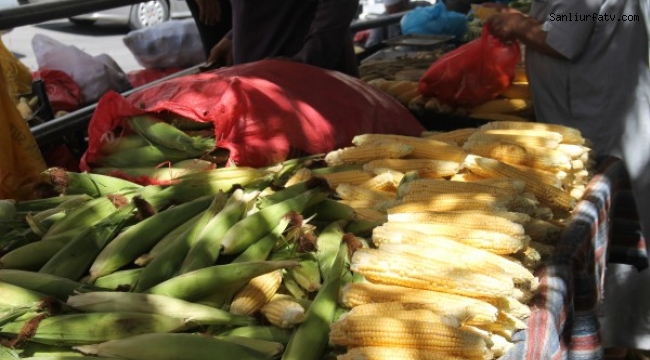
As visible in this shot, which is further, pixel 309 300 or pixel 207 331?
pixel 309 300

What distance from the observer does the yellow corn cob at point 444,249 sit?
1994 mm

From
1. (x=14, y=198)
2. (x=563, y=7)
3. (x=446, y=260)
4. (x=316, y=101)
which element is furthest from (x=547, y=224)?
(x=14, y=198)

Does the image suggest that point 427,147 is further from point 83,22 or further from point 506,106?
point 83,22

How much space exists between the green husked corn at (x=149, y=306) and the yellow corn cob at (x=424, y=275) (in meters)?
0.43

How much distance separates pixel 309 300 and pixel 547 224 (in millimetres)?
976

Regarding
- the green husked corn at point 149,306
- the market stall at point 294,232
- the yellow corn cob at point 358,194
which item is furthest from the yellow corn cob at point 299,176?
the green husked corn at point 149,306

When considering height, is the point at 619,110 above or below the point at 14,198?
below

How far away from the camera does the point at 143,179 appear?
2.86 meters

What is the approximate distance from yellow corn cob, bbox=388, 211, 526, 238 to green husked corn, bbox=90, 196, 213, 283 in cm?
69

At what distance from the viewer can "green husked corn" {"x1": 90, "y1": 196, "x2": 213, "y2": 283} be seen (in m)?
2.05

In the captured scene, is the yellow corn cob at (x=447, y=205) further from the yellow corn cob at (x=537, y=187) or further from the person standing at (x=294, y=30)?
the person standing at (x=294, y=30)

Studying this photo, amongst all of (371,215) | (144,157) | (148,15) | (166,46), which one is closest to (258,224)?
(371,215)

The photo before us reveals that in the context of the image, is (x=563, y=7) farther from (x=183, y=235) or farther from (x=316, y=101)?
(x=183, y=235)

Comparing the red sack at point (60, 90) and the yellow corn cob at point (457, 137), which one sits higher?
the red sack at point (60, 90)
